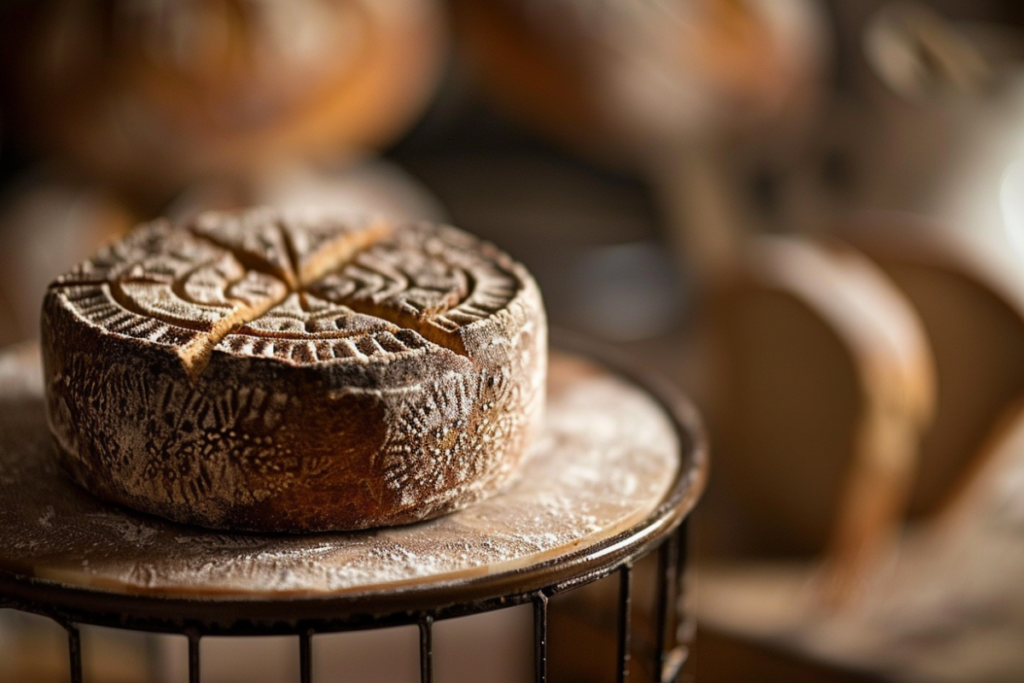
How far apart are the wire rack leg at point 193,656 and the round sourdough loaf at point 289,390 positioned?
0.14m

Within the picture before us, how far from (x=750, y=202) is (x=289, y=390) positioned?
2204 millimetres

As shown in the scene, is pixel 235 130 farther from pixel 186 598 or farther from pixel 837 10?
pixel 837 10

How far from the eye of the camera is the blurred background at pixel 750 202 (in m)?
2.04

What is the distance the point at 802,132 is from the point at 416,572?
2.27 metres

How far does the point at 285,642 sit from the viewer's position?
2.16m

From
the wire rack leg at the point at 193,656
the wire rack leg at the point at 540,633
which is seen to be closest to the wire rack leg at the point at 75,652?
the wire rack leg at the point at 193,656

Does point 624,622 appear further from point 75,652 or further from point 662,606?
point 75,652

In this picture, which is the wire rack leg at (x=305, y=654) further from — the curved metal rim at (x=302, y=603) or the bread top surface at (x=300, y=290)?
the bread top surface at (x=300, y=290)

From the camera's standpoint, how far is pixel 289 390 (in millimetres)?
961

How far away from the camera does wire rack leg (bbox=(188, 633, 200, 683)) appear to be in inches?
35.1

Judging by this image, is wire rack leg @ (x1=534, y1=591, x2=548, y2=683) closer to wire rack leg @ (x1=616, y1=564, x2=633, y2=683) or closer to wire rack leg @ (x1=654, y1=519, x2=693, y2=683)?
wire rack leg @ (x1=616, y1=564, x2=633, y2=683)

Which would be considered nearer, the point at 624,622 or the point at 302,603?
the point at 302,603

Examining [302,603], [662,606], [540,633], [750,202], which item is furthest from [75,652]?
[750,202]

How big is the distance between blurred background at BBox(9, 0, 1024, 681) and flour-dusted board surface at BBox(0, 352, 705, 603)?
2.06 feet
